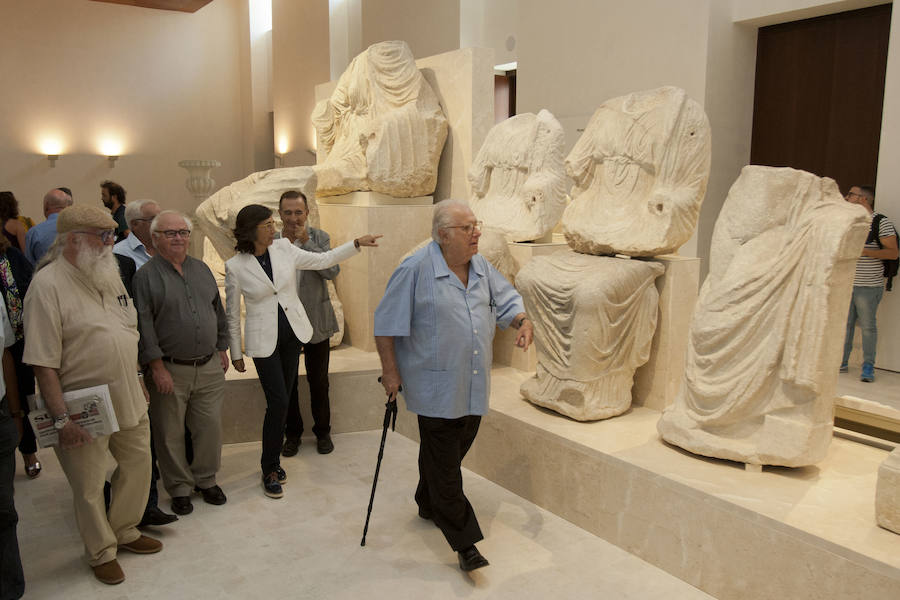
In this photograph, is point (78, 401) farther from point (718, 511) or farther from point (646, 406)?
point (646, 406)

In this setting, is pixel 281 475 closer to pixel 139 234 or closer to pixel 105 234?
pixel 139 234

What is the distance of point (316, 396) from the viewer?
490 cm

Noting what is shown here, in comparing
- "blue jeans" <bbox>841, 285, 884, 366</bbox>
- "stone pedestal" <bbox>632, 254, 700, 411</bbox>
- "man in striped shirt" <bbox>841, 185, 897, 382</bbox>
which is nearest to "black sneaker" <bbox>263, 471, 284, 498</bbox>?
"stone pedestal" <bbox>632, 254, 700, 411</bbox>

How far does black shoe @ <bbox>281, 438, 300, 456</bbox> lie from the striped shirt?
180 inches

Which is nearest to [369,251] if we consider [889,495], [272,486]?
[272,486]

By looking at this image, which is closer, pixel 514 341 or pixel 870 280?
pixel 514 341

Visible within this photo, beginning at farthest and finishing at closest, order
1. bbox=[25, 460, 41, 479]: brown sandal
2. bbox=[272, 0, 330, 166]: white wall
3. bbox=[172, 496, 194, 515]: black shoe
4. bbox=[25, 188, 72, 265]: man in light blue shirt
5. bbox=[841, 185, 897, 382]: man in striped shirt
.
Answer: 1. bbox=[272, 0, 330, 166]: white wall
2. bbox=[841, 185, 897, 382]: man in striped shirt
3. bbox=[25, 188, 72, 265]: man in light blue shirt
4. bbox=[25, 460, 41, 479]: brown sandal
5. bbox=[172, 496, 194, 515]: black shoe

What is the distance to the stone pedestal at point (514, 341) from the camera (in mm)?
5250

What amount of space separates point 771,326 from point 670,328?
992 mm

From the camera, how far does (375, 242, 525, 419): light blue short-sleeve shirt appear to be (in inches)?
125

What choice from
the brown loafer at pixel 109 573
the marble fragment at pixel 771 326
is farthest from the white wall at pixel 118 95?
the marble fragment at pixel 771 326

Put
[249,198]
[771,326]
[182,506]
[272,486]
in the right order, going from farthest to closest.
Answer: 1. [249,198]
2. [272,486]
3. [182,506]
4. [771,326]

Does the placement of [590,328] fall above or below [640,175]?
below

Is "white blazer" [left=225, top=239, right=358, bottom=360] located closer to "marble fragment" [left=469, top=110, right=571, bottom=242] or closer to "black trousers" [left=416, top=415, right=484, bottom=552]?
"black trousers" [left=416, top=415, right=484, bottom=552]
